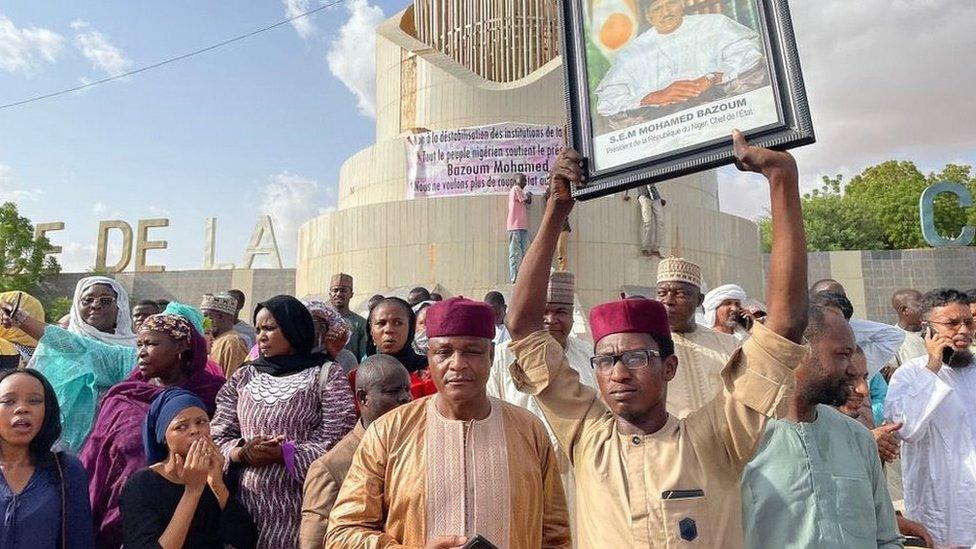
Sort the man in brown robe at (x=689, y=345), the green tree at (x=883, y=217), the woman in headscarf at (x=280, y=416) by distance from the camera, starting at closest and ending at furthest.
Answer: the woman in headscarf at (x=280, y=416) → the man in brown robe at (x=689, y=345) → the green tree at (x=883, y=217)

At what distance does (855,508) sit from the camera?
2146mm

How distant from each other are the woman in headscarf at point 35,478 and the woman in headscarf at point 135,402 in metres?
0.23

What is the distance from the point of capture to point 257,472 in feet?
9.35

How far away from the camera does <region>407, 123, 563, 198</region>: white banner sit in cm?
1384

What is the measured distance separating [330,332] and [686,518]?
9.76 feet

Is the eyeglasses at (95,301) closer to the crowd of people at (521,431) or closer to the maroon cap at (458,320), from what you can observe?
the crowd of people at (521,431)

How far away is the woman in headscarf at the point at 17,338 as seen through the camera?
4.35m

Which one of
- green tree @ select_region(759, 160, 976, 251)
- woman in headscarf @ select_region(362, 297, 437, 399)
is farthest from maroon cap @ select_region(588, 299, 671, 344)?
green tree @ select_region(759, 160, 976, 251)

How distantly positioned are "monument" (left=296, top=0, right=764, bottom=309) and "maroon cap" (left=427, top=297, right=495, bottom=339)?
36.7ft

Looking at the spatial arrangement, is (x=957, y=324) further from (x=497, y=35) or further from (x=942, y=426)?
(x=497, y=35)

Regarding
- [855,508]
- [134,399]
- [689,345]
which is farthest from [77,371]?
[855,508]

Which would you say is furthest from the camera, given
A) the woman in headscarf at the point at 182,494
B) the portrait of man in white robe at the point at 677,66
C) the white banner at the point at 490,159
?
the white banner at the point at 490,159

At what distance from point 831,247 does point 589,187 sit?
29869mm

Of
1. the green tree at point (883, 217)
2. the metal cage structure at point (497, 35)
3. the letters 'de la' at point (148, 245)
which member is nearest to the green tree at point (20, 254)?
the letters 'de la' at point (148, 245)
